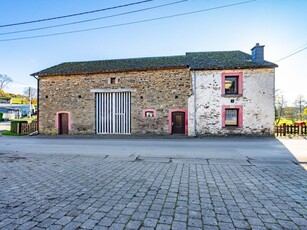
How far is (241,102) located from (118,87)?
10662mm

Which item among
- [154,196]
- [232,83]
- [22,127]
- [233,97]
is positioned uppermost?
[232,83]

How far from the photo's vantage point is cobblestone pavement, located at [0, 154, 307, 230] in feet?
8.80

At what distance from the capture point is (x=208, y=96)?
48.3 ft

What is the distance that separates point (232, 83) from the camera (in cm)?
1496

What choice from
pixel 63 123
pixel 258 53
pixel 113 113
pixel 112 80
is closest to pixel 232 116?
pixel 258 53

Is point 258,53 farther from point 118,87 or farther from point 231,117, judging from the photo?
point 118,87

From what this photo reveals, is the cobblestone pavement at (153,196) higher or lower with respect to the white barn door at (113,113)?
lower

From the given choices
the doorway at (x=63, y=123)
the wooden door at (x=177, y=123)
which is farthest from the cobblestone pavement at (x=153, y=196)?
the doorway at (x=63, y=123)

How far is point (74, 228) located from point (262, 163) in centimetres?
637

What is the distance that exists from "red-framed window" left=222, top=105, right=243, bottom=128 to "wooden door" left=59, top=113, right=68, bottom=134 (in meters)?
14.5

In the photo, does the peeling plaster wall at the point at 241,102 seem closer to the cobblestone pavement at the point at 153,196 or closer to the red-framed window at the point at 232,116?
the red-framed window at the point at 232,116

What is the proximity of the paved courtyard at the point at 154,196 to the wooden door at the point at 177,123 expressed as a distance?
366 inches

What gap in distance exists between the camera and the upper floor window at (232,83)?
14.4 metres

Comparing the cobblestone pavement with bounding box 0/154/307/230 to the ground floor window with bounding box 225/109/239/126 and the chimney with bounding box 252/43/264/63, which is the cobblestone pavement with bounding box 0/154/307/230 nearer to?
the ground floor window with bounding box 225/109/239/126
